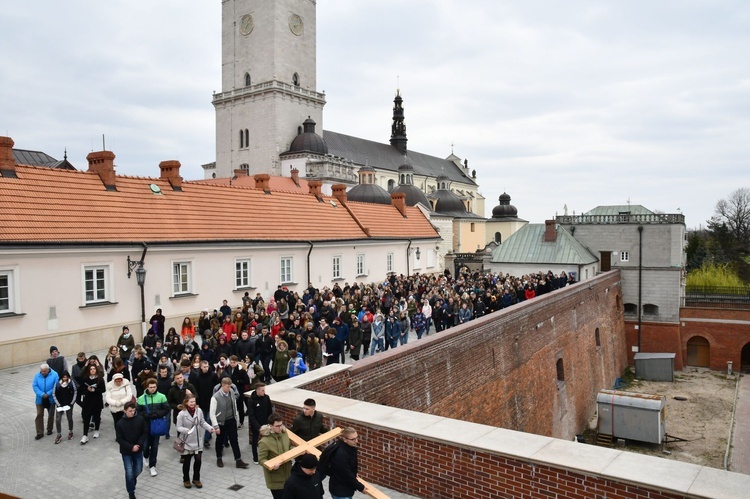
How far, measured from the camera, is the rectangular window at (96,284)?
54.0 ft

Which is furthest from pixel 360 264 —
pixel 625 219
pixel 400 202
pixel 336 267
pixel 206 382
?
pixel 206 382

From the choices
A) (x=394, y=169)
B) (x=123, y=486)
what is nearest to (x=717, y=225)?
(x=394, y=169)

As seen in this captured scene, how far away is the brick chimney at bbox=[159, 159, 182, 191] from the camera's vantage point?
72.1ft

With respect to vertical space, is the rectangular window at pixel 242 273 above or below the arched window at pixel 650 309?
above

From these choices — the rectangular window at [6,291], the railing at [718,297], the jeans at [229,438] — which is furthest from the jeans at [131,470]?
the railing at [718,297]

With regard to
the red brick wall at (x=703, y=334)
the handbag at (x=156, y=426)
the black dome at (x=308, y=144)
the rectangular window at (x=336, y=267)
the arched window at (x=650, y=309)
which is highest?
the black dome at (x=308, y=144)

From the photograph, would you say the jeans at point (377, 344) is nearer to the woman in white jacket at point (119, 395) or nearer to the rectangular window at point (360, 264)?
the woman in white jacket at point (119, 395)

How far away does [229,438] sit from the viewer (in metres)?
8.43

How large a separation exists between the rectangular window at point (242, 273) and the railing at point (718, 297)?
3120 cm

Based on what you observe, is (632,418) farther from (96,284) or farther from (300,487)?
(300,487)

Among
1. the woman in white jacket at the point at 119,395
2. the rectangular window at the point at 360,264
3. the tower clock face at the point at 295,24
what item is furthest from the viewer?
the tower clock face at the point at 295,24

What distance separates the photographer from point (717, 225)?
74000mm

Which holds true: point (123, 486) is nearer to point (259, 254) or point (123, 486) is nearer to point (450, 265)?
point (259, 254)

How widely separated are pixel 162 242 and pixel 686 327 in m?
33.7
